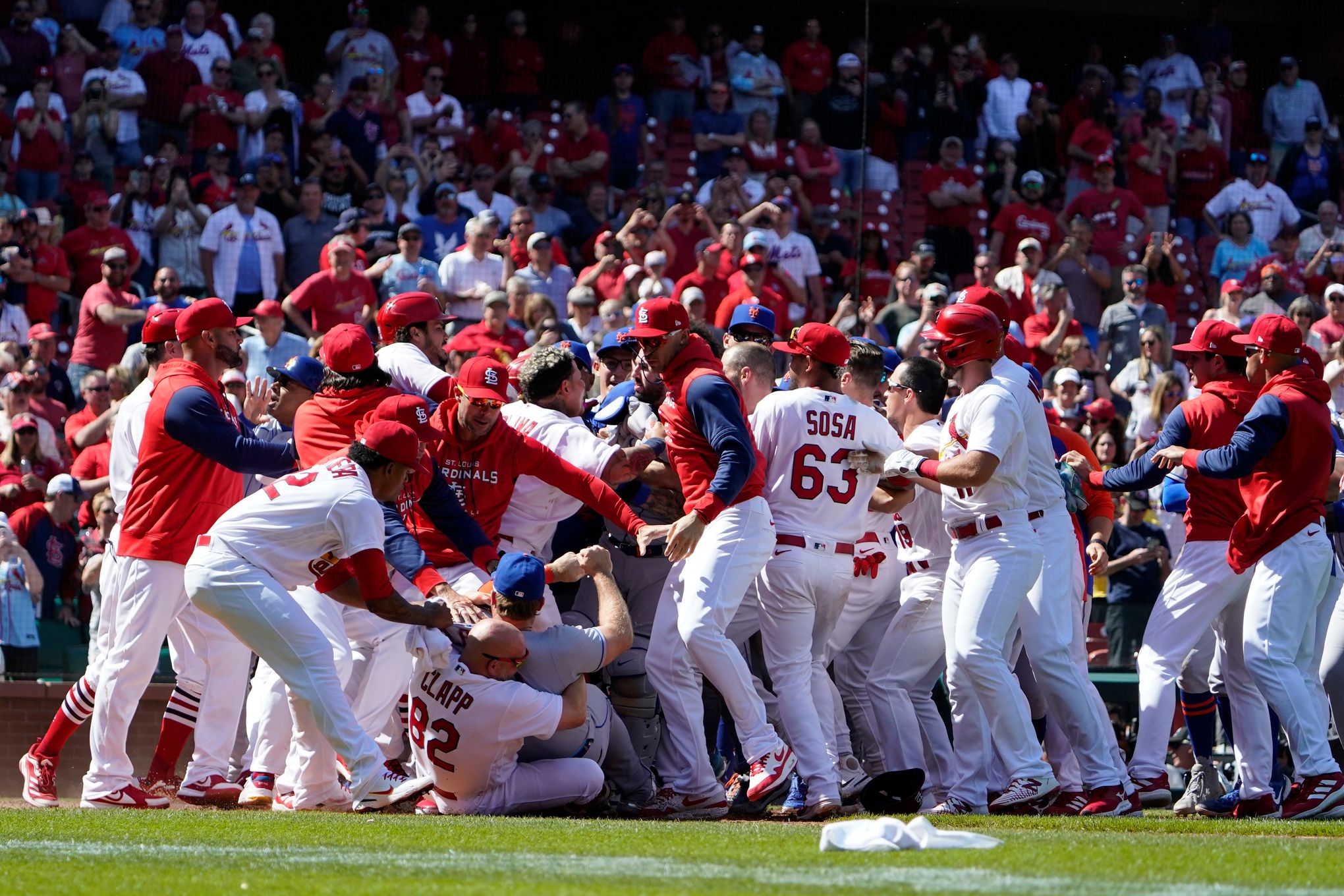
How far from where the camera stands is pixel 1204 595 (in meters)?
7.48

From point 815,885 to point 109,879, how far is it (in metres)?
1.95

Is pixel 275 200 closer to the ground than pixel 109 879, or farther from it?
farther from it

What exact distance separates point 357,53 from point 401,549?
1063 centimetres

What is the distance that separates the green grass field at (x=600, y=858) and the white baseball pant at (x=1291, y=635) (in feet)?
1.66

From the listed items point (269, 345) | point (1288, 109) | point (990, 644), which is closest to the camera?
point (990, 644)

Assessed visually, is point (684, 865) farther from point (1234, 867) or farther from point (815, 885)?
point (1234, 867)

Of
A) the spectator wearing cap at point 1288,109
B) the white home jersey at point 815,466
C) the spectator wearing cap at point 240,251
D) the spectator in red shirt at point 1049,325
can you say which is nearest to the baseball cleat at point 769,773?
the white home jersey at point 815,466

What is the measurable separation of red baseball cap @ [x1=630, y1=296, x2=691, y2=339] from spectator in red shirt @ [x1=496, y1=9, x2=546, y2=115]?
10.3m

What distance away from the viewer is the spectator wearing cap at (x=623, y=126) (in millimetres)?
17047

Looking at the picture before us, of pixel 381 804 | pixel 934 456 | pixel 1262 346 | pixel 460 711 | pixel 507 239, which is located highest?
pixel 507 239

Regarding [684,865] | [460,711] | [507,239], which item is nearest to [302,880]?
[684,865]

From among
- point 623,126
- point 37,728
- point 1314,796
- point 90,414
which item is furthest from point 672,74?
point 1314,796

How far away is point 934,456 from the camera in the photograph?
7.45 meters

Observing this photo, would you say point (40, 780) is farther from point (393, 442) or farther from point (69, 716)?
point (393, 442)
